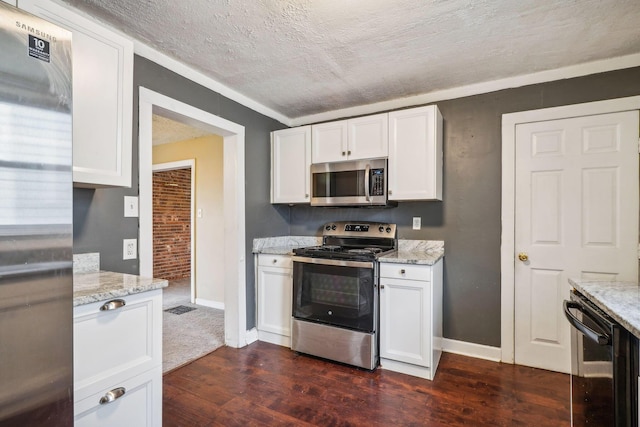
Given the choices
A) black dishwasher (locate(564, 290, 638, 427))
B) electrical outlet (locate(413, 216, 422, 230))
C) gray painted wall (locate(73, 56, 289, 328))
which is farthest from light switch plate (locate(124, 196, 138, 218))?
black dishwasher (locate(564, 290, 638, 427))

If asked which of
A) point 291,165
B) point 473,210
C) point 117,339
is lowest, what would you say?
point 117,339

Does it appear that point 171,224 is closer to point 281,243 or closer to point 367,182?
point 281,243

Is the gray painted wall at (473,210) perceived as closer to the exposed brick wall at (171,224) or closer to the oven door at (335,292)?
the oven door at (335,292)

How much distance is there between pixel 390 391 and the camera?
2.12 m

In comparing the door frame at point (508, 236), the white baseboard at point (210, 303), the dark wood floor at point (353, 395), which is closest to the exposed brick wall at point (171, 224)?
the white baseboard at point (210, 303)

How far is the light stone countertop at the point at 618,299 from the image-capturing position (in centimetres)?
100

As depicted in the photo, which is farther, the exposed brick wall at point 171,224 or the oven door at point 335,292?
the exposed brick wall at point 171,224

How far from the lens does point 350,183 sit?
281 cm

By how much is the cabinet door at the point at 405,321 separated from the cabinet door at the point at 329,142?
1.24 metres

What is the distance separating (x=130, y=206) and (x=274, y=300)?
1520 millimetres

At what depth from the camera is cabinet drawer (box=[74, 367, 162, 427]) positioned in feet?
3.93

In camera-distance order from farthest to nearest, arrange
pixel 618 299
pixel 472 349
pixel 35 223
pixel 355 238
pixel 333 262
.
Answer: pixel 355 238
pixel 472 349
pixel 333 262
pixel 618 299
pixel 35 223

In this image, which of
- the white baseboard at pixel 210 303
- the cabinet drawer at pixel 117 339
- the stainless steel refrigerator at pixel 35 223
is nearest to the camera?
the stainless steel refrigerator at pixel 35 223

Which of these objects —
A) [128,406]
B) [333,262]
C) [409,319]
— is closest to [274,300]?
[333,262]
